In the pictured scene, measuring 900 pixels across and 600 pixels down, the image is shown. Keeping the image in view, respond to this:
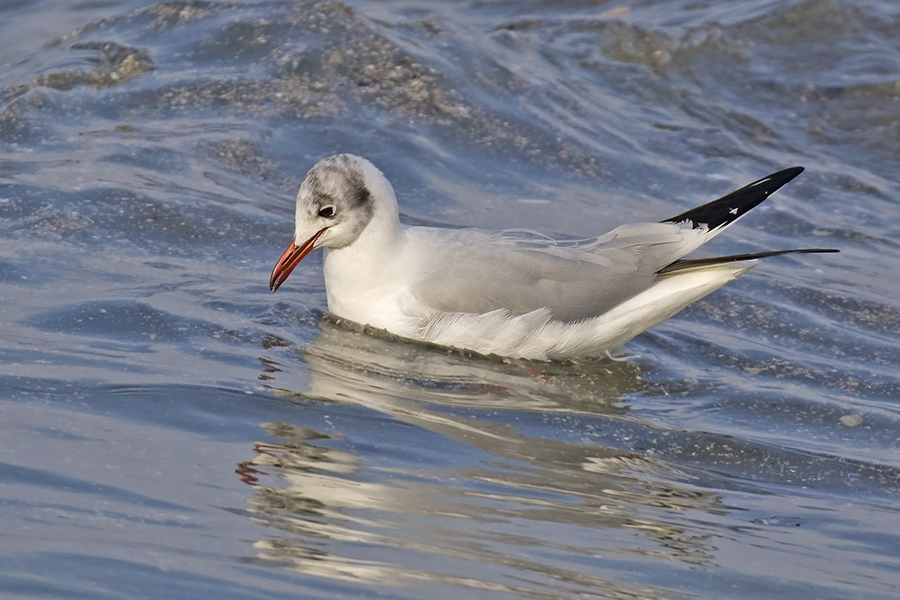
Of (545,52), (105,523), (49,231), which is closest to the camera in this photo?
(105,523)

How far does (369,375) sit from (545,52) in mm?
5965

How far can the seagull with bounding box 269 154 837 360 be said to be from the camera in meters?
5.64

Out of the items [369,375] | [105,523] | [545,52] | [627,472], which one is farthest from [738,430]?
[545,52]

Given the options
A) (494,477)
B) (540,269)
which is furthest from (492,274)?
(494,477)

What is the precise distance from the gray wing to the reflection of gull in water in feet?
0.98

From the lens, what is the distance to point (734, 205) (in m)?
5.97

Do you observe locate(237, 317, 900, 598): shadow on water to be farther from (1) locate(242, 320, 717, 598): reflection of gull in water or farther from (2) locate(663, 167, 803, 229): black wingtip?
(2) locate(663, 167, 803, 229): black wingtip

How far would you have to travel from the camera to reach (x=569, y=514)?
398 cm

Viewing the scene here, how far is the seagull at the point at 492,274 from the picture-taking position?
5641 mm

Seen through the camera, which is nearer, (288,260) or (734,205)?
(288,260)

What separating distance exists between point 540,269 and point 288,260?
1.14m

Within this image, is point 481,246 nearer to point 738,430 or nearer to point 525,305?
point 525,305

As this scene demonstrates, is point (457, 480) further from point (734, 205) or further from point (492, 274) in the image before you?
point (734, 205)

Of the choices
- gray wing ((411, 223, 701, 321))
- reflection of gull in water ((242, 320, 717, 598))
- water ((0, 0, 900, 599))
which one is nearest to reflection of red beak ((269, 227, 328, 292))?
water ((0, 0, 900, 599))
